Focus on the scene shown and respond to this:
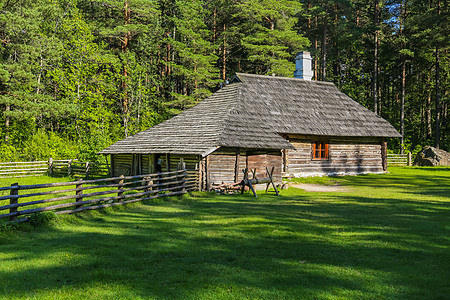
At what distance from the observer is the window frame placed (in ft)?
86.6

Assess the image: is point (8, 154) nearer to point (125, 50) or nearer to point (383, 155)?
point (125, 50)

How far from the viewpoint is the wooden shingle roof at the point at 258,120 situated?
19.6 meters

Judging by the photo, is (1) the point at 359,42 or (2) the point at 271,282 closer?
(2) the point at 271,282

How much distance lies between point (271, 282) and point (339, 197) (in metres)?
10.8

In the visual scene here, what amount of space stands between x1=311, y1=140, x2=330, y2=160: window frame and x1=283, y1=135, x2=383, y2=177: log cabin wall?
7.0 inches

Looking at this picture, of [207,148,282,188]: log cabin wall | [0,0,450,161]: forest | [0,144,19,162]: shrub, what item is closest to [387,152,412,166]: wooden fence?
[0,0,450,161]: forest

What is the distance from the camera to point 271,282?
6160 mm

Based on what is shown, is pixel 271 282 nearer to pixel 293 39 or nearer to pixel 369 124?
pixel 369 124

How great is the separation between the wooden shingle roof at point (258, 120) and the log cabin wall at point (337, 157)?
96 centimetres

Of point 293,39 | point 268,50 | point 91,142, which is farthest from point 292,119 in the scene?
point 293,39

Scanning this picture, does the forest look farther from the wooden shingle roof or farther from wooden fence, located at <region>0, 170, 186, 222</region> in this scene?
wooden fence, located at <region>0, 170, 186, 222</region>

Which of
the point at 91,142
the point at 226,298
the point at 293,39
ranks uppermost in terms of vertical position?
the point at 293,39

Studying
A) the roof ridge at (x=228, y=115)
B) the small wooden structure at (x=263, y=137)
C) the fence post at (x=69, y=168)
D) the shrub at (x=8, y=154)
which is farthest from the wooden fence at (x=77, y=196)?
the shrub at (x=8, y=154)

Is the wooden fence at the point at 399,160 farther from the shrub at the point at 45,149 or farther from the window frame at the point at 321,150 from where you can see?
the shrub at the point at 45,149
